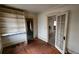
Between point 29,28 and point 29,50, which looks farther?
point 29,28

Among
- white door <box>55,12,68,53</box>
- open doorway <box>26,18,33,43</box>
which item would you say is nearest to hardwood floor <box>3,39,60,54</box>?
white door <box>55,12,68,53</box>

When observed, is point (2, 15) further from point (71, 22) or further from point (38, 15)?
point (71, 22)

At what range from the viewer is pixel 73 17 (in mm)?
2135

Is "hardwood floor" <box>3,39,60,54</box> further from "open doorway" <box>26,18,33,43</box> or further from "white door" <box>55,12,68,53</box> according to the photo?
"open doorway" <box>26,18,33,43</box>

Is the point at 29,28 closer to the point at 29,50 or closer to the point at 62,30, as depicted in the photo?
the point at 29,50

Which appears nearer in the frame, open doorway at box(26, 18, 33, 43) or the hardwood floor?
the hardwood floor

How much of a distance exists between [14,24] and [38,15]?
2.18 metres

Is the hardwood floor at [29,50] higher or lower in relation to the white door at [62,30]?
lower

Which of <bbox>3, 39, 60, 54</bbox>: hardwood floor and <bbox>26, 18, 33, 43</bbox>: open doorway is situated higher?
<bbox>26, 18, 33, 43</bbox>: open doorway

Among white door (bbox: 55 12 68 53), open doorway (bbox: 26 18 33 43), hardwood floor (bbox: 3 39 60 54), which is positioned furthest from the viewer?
open doorway (bbox: 26 18 33 43)

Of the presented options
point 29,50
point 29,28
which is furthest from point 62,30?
point 29,28

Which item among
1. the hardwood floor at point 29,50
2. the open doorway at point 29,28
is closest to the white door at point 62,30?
the hardwood floor at point 29,50

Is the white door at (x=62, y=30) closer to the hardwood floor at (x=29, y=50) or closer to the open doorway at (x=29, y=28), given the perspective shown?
the hardwood floor at (x=29, y=50)
